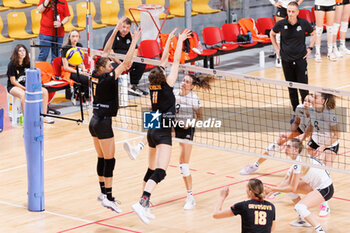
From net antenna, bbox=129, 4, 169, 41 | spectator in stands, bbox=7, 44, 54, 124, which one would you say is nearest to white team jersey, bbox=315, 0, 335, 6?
net antenna, bbox=129, 4, 169, 41

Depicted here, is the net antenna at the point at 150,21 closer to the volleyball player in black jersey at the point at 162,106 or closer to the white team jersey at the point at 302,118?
the white team jersey at the point at 302,118

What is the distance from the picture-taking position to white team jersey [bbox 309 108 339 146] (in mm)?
10523

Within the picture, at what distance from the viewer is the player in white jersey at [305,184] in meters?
9.38

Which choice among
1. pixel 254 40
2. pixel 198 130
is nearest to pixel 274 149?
pixel 198 130

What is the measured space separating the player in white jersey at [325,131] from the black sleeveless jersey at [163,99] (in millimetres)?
2335

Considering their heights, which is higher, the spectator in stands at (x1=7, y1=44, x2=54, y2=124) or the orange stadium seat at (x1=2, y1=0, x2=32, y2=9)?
the orange stadium seat at (x1=2, y1=0, x2=32, y2=9)

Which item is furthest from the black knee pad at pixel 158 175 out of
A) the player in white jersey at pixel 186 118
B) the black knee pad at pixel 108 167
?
the player in white jersey at pixel 186 118

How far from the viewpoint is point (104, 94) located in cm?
959

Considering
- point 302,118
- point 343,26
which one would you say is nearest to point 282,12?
point 343,26

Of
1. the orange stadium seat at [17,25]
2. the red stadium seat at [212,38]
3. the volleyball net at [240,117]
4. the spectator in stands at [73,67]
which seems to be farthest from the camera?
the red stadium seat at [212,38]

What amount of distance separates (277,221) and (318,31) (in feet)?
37.6

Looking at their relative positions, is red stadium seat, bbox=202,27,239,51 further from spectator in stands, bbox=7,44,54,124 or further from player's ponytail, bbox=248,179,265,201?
player's ponytail, bbox=248,179,265,201

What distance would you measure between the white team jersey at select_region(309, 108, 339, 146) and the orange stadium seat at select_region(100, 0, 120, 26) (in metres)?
9.73

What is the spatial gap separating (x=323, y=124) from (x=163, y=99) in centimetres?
263
